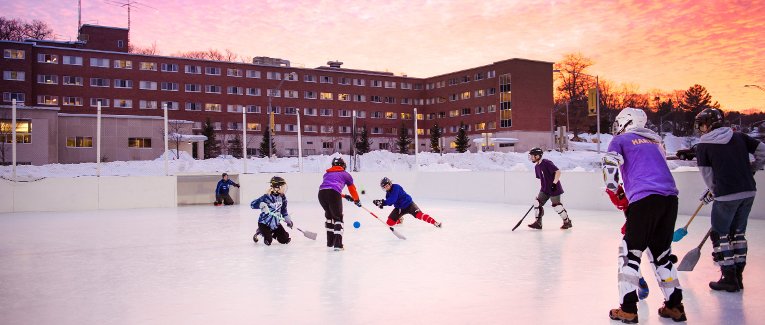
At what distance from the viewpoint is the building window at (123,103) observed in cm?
6475

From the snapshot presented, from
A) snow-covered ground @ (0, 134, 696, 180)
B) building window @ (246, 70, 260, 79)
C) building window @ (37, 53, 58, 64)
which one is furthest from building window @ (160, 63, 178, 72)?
snow-covered ground @ (0, 134, 696, 180)

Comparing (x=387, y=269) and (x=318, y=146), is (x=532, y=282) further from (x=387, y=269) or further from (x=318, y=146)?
(x=318, y=146)

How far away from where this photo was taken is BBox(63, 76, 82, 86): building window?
6188 centimetres

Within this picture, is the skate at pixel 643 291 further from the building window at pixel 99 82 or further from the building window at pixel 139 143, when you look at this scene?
the building window at pixel 99 82

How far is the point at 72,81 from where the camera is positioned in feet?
205

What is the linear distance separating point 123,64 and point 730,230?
225 ft

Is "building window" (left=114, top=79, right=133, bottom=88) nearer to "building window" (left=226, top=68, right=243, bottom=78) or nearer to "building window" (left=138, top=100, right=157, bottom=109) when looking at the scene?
"building window" (left=138, top=100, right=157, bottom=109)

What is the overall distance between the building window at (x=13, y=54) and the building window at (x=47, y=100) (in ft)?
15.7

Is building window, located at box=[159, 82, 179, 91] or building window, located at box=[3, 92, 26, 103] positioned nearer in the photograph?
building window, located at box=[3, 92, 26, 103]

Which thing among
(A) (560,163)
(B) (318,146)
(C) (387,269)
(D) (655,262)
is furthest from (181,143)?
(D) (655,262)

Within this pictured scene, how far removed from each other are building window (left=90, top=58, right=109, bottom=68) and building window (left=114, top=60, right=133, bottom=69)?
3.02 feet

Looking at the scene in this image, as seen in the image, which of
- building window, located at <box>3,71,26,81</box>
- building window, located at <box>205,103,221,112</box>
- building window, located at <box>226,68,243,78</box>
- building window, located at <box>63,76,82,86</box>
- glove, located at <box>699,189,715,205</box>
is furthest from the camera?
building window, located at <box>226,68,243,78</box>

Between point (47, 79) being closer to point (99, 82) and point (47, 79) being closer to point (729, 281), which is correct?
point (99, 82)

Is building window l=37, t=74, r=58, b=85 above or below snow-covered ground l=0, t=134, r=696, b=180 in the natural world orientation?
above
